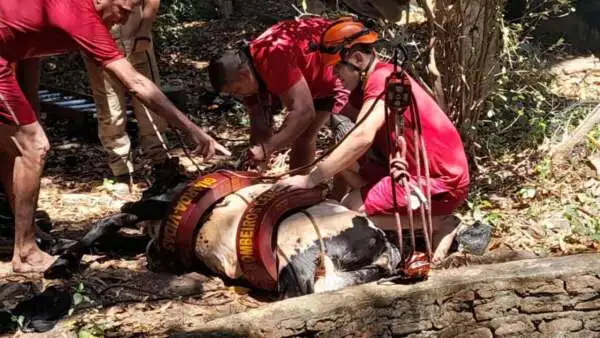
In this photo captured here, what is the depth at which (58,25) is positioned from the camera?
168 inches

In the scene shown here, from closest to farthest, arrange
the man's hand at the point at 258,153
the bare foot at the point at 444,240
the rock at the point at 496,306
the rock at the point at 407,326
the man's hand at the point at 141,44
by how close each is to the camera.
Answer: the rock at the point at 407,326, the rock at the point at 496,306, the bare foot at the point at 444,240, the man's hand at the point at 258,153, the man's hand at the point at 141,44

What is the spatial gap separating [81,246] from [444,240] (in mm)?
2106

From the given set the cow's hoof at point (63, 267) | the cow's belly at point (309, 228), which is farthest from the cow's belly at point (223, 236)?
the cow's hoof at point (63, 267)

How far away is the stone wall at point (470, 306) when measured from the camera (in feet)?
12.2

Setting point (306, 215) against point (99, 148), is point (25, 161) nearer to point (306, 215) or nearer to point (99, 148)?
point (306, 215)

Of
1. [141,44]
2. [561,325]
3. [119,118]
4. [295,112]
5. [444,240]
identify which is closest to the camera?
[561,325]

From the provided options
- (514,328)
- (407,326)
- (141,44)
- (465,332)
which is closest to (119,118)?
(141,44)

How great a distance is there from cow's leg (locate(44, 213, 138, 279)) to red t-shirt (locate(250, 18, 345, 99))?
45.8 inches

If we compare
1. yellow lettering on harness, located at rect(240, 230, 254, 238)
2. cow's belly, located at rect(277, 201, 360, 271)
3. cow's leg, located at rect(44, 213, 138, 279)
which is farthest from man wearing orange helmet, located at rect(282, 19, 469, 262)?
cow's leg, located at rect(44, 213, 138, 279)

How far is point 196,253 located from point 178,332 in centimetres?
107

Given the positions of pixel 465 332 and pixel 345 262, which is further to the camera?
pixel 345 262

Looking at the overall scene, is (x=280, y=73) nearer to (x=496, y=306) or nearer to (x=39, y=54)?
(x=39, y=54)

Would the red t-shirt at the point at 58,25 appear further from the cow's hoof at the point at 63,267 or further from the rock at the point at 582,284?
the rock at the point at 582,284

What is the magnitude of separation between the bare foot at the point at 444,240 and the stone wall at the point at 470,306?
627mm
